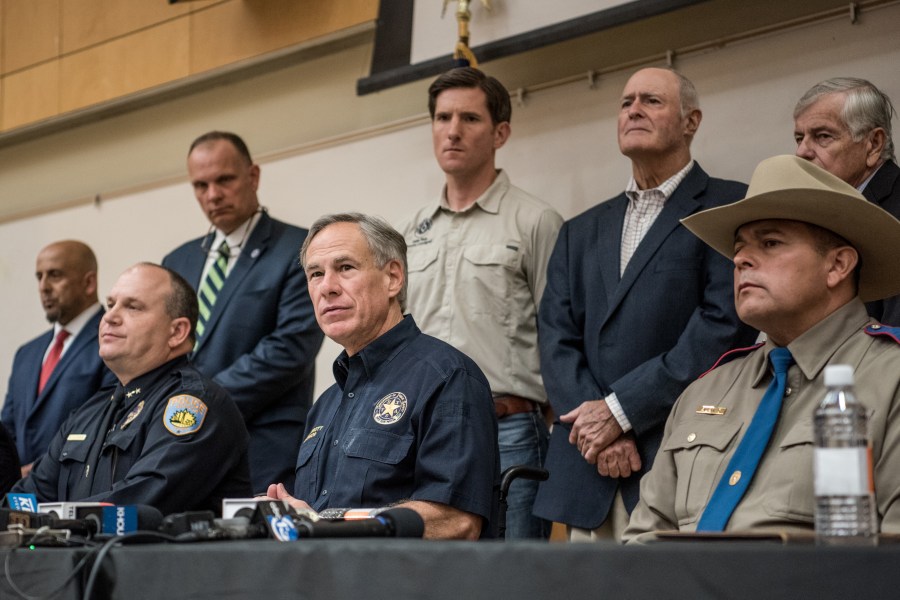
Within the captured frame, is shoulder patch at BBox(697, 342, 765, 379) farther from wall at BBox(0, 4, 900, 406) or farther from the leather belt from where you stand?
wall at BBox(0, 4, 900, 406)

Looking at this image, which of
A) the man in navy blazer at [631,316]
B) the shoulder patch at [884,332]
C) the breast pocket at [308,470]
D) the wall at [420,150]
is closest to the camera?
the shoulder patch at [884,332]

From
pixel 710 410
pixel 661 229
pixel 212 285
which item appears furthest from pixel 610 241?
pixel 212 285

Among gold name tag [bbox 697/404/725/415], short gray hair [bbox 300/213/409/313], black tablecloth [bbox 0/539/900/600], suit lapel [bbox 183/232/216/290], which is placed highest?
suit lapel [bbox 183/232/216/290]

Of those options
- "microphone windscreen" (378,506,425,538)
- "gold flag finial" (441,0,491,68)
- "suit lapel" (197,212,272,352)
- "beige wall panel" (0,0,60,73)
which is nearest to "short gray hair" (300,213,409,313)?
"microphone windscreen" (378,506,425,538)

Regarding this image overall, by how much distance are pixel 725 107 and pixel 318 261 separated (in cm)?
180

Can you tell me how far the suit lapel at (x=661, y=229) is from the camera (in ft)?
10.9

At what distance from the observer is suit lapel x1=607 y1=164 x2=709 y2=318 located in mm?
3326

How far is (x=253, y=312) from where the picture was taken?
4.17 metres

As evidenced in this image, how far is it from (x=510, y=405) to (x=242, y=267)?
4.04ft

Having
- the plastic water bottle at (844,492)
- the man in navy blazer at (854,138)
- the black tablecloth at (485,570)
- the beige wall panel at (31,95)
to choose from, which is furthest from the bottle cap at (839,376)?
the beige wall panel at (31,95)

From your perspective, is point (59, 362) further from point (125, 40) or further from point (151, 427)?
point (125, 40)

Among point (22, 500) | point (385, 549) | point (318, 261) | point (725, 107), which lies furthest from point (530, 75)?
point (385, 549)

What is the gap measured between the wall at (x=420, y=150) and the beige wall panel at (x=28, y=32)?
65cm

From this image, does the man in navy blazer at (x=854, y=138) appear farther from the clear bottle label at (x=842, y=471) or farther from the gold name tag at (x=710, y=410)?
the clear bottle label at (x=842, y=471)
